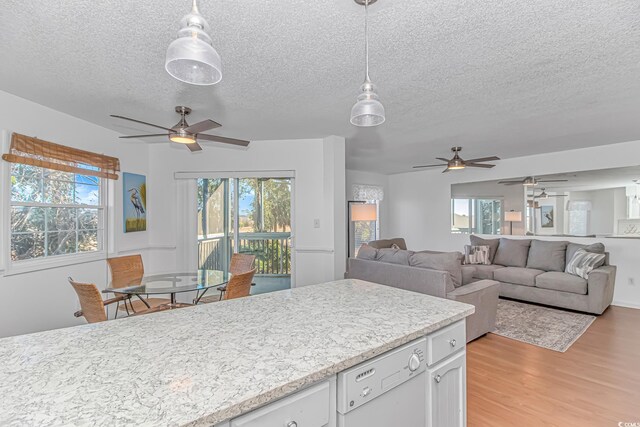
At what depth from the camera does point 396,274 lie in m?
3.30

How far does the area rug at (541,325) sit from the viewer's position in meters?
3.20

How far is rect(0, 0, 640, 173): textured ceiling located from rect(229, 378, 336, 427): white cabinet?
170cm

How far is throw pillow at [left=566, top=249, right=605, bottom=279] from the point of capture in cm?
405

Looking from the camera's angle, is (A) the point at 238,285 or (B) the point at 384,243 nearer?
(A) the point at 238,285

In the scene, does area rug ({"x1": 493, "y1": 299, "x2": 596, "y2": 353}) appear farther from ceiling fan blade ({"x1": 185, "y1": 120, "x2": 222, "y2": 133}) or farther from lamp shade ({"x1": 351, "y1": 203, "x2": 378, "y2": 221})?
ceiling fan blade ({"x1": 185, "y1": 120, "x2": 222, "y2": 133})

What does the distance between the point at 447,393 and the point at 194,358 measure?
1109 millimetres

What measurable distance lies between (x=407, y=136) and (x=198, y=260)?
351 cm

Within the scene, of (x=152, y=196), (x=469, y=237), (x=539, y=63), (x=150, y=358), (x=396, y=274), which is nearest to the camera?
(x=150, y=358)

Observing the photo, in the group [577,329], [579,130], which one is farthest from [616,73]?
[577,329]

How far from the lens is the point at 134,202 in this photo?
4230 mm

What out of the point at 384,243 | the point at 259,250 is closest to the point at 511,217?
the point at 384,243

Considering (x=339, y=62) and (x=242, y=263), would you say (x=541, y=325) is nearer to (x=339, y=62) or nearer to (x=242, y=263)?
(x=242, y=263)

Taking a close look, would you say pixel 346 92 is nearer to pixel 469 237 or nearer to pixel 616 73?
pixel 616 73

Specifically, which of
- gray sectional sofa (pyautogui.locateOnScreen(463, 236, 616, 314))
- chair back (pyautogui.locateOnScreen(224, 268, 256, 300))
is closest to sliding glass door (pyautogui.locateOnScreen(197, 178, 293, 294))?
chair back (pyautogui.locateOnScreen(224, 268, 256, 300))
